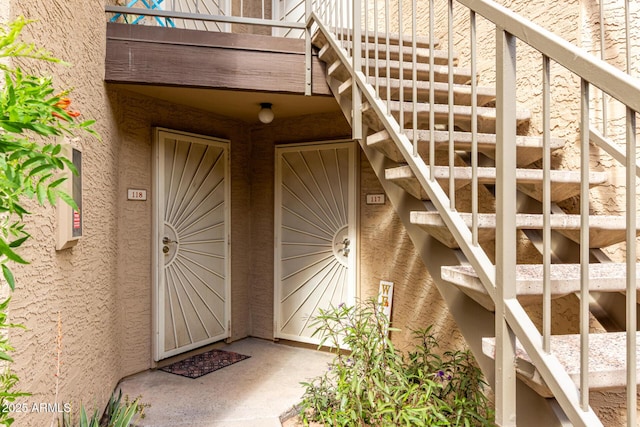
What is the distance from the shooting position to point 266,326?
4.12 metres

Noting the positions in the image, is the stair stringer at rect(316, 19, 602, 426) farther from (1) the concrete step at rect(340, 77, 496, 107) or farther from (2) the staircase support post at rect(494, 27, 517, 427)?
(1) the concrete step at rect(340, 77, 496, 107)

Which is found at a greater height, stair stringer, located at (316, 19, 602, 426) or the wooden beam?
the wooden beam

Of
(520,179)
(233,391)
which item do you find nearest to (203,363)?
(233,391)

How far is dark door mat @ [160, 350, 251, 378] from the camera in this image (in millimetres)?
3261

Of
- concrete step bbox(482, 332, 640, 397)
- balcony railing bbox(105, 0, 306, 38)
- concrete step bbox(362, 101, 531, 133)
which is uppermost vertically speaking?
balcony railing bbox(105, 0, 306, 38)

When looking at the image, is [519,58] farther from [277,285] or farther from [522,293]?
[277,285]

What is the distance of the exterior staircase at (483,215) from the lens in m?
1.15

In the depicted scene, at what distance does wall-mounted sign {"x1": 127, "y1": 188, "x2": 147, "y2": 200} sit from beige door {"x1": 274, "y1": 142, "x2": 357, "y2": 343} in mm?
1267

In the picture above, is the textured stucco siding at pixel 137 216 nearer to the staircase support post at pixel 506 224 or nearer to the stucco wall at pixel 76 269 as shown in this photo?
the stucco wall at pixel 76 269

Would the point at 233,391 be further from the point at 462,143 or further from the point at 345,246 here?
the point at 462,143

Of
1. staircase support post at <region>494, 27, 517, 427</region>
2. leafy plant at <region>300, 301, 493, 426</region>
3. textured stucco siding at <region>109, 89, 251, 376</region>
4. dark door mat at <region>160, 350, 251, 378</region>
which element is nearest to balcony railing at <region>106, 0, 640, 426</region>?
staircase support post at <region>494, 27, 517, 427</region>

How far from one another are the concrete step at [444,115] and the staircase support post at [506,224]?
65 cm

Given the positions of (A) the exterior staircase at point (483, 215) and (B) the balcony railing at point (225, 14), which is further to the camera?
(B) the balcony railing at point (225, 14)

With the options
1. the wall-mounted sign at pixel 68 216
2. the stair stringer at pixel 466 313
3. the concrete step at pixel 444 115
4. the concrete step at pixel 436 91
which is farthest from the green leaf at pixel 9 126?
the concrete step at pixel 436 91
